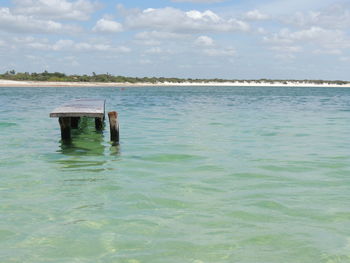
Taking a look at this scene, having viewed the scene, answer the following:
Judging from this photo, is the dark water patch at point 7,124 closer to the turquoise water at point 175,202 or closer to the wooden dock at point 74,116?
the turquoise water at point 175,202

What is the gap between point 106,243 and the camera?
4.98 meters

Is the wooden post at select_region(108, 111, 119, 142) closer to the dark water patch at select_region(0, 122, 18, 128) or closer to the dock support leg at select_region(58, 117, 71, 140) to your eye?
the dock support leg at select_region(58, 117, 71, 140)

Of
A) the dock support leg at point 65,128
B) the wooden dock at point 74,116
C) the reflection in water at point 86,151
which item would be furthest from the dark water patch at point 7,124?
the dock support leg at point 65,128

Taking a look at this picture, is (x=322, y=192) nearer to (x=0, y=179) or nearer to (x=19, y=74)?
(x=0, y=179)

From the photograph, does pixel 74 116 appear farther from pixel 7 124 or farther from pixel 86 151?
pixel 7 124

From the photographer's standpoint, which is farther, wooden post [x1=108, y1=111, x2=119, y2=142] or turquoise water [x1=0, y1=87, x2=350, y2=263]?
wooden post [x1=108, y1=111, x2=119, y2=142]

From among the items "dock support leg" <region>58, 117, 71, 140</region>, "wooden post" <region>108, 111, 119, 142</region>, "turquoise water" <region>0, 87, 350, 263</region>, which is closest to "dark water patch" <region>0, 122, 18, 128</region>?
"turquoise water" <region>0, 87, 350, 263</region>

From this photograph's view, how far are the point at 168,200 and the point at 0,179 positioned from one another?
3463 millimetres

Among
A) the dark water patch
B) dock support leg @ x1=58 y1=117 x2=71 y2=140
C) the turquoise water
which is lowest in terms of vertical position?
the turquoise water

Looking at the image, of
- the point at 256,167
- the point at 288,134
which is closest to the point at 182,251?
the point at 256,167

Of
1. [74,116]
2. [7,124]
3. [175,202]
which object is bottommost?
[175,202]

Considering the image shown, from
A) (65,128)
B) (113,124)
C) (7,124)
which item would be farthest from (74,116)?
(7,124)

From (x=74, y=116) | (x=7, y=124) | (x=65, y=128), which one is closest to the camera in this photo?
(x=74, y=116)

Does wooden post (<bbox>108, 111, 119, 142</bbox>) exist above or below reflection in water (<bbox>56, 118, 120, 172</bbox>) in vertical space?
above
